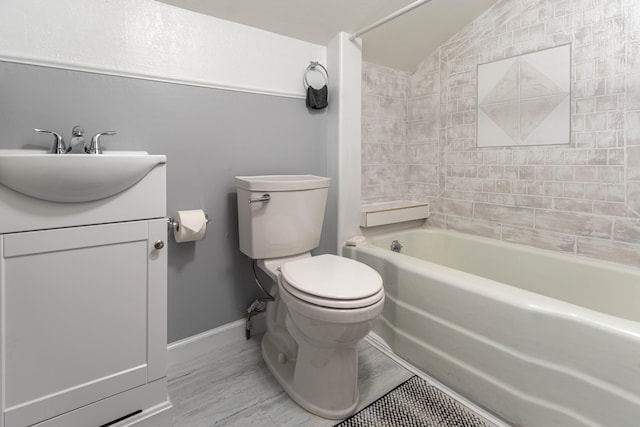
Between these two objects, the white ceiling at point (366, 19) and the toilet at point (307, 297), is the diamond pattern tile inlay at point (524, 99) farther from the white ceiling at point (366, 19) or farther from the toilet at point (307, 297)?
the toilet at point (307, 297)

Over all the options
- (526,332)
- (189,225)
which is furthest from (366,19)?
(526,332)

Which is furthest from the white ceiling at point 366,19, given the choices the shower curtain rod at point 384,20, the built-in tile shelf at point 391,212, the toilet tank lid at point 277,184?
the built-in tile shelf at point 391,212

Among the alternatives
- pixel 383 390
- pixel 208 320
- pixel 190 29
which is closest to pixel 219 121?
pixel 190 29

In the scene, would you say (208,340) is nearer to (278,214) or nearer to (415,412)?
(278,214)

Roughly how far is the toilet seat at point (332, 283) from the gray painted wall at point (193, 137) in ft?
1.77

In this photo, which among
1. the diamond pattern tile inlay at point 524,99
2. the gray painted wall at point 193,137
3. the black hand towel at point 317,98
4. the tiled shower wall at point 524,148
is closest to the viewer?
the gray painted wall at point 193,137

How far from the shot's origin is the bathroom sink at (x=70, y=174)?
2.97 ft

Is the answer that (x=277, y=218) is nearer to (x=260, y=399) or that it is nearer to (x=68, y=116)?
(x=260, y=399)

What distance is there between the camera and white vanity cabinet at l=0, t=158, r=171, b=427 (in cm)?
97

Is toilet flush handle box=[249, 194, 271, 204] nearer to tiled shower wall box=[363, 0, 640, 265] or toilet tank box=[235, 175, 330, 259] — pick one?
toilet tank box=[235, 175, 330, 259]

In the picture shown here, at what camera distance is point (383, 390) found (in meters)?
1.43

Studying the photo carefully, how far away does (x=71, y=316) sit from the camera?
1.05 m

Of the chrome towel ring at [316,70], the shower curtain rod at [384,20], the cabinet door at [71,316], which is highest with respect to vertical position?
Result: the shower curtain rod at [384,20]

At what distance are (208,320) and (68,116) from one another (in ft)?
3.73
